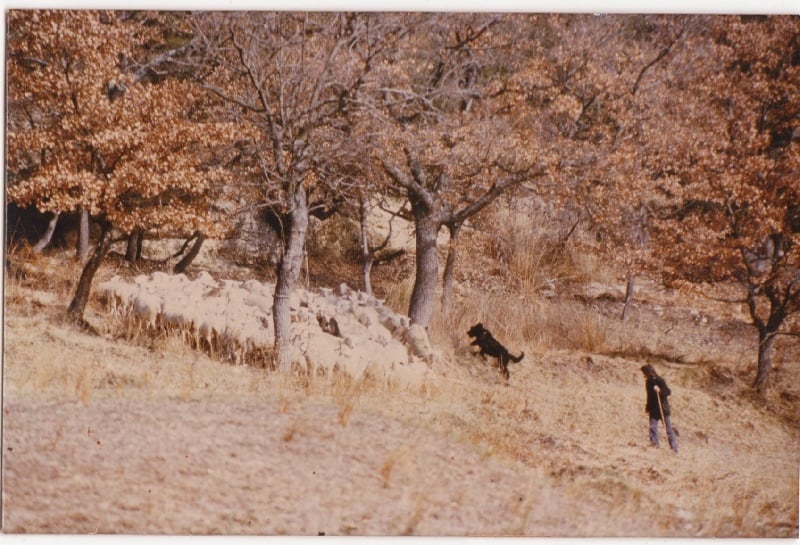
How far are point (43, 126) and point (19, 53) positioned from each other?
566mm

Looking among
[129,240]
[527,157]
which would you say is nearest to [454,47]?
[527,157]

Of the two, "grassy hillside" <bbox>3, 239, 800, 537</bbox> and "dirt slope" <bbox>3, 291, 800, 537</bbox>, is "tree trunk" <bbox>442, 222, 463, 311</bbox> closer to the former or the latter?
"grassy hillside" <bbox>3, 239, 800, 537</bbox>

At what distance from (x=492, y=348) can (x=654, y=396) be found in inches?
55.3

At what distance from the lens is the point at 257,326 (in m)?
4.51

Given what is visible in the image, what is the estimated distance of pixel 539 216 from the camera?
186 inches

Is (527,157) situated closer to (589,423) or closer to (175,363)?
(589,423)

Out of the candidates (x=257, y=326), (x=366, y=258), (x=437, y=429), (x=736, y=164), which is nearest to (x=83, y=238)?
(x=257, y=326)

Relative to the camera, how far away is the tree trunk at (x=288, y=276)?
440 cm

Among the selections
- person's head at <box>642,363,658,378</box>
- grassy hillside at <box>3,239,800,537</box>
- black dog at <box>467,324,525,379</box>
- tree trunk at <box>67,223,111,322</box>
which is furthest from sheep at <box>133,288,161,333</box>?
person's head at <box>642,363,658,378</box>

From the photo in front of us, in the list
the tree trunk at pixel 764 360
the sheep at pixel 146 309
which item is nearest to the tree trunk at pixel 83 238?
the sheep at pixel 146 309

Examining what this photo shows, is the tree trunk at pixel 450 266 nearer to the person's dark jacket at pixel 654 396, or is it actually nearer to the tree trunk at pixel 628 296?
the tree trunk at pixel 628 296

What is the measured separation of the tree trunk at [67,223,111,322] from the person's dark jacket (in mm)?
4685

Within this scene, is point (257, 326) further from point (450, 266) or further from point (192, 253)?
point (450, 266)

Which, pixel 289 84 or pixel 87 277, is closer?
pixel 289 84
